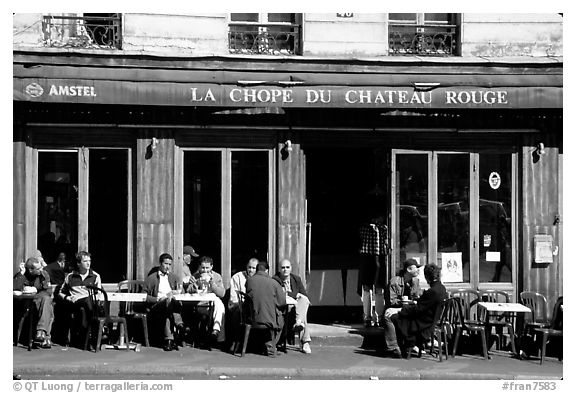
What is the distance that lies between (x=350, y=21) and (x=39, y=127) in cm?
489

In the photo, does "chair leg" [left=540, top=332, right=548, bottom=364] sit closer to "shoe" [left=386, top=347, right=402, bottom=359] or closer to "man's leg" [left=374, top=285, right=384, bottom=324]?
"shoe" [left=386, top=347, right=402, bottom=359]

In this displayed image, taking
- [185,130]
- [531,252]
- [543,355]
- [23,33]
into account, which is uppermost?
[23,33]

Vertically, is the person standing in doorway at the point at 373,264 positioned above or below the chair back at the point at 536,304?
above

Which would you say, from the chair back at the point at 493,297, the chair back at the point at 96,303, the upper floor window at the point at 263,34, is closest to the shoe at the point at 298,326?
the chair back at the point at 96,303

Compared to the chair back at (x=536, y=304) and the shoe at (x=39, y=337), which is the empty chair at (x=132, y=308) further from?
the chair back at (x=536, y=304)

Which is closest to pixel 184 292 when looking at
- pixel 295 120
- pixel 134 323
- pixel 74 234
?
pixel 134 323

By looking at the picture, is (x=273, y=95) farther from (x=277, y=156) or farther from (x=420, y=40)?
(x=420, y=40)

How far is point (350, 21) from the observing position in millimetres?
15555

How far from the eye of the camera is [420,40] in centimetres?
1577

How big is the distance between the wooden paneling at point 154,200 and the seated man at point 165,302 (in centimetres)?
54

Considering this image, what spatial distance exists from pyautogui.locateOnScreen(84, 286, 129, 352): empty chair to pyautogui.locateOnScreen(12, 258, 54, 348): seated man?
0.57m

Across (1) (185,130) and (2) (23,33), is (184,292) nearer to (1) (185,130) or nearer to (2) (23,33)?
(1) (185,130)

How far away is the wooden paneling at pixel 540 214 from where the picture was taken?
15.8m

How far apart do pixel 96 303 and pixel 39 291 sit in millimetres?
959
